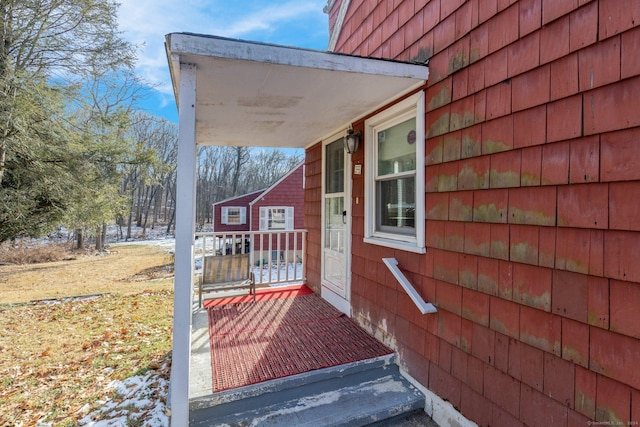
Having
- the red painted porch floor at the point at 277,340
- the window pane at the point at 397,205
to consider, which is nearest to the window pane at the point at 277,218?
the red painted porch floor at the point at 277,340

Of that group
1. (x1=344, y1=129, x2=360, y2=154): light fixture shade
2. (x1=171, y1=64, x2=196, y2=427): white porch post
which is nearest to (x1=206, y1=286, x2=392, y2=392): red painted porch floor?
(x1=171, y1=64, x2=196, y2=427): white porch post

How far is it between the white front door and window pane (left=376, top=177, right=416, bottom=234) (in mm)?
619

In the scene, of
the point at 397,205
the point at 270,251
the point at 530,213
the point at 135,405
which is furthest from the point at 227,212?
the point at 530,213

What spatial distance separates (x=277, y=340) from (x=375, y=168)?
205cm

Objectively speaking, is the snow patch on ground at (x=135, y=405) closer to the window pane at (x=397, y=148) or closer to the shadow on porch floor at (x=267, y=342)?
the shadow on porch floor at (x=267, y=342)

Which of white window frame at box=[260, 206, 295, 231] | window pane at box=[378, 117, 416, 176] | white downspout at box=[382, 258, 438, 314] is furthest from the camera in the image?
white window frame at box=[260, 206, 295, 231]

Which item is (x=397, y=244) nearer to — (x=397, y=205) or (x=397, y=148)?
(x=397, y=205)

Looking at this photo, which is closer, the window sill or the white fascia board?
the white fascia board

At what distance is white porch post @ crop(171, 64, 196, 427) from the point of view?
6.69 ft

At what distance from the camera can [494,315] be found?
78.6 inches

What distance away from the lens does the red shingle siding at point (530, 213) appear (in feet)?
4.61

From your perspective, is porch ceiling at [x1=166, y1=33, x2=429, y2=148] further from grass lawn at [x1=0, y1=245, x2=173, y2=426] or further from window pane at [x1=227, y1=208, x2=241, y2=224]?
window pane at [x1=227, y1=208, x2=241, y2=224]

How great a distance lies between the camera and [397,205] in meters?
3.12

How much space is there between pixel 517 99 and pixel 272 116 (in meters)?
2.35
